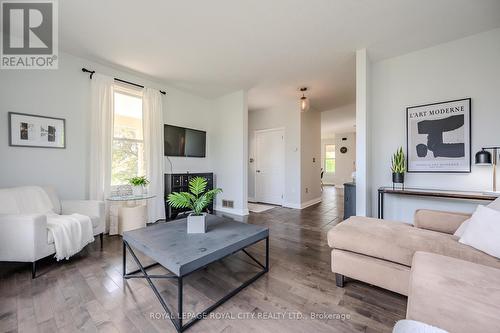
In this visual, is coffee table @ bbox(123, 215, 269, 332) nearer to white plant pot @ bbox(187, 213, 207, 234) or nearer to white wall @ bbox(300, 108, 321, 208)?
white plant pot @ bbox(187, 213, 207, 234)

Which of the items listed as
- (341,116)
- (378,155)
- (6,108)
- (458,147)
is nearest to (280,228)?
(378,155)

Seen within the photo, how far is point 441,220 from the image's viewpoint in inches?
71.7

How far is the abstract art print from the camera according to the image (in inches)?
101

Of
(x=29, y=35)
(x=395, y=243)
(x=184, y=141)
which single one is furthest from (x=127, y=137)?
(x=395, y=243)

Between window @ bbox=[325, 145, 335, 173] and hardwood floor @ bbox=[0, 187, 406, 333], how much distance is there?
905cm

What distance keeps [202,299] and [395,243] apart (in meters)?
1.45

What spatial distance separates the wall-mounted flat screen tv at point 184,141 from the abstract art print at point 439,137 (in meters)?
3.70

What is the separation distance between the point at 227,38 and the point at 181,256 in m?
2.45

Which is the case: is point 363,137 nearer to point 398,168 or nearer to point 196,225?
point 398,168

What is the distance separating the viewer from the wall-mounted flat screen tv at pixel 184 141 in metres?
4.00

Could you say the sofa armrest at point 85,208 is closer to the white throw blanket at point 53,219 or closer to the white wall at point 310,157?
the white throw blanket at point 53,219

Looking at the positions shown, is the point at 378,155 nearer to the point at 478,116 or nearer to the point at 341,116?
the point at 478,116

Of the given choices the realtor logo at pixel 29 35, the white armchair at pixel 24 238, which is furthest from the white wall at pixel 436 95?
the realtor logo at pixel 29 35

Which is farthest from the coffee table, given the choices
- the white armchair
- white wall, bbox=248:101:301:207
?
white wall, bbox=248:101:301:207
